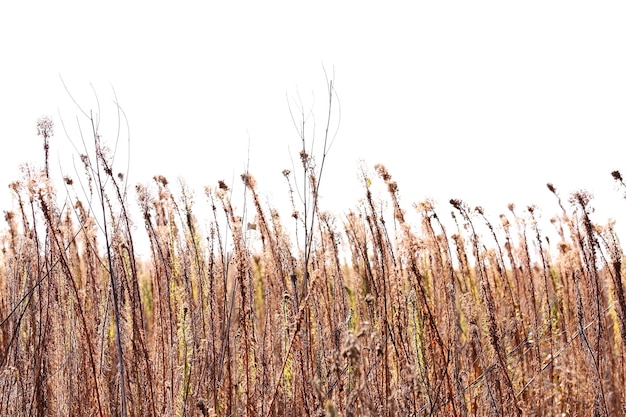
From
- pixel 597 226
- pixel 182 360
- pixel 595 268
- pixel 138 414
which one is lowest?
pixel 138 414

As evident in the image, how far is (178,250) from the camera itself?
6.93 feet

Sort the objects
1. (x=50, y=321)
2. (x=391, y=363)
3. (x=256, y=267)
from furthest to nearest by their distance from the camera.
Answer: (x=256, y=267)
(x=391, y=363)
(x=50, y=321)

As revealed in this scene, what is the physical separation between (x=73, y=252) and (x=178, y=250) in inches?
43.4

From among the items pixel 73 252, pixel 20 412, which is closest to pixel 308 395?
pixel 20 412

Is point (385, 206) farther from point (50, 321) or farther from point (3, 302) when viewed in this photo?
point (3, 302)

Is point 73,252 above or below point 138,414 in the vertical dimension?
above

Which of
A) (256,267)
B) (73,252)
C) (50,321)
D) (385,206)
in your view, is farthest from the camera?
(256,267)

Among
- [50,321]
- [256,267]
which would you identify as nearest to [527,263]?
[50,321]

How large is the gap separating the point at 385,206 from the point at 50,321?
1285 mm

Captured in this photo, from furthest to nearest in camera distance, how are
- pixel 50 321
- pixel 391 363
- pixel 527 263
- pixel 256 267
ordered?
pixel 256 267 → pixel 527 263 → pixel 391 363 → pixel 50 321

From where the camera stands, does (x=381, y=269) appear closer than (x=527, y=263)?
Yes

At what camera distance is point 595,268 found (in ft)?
6.26

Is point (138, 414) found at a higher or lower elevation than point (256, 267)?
lower

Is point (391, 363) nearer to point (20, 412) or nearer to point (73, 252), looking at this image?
point (20, 412)
